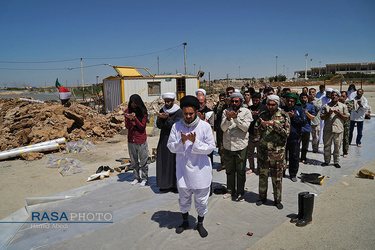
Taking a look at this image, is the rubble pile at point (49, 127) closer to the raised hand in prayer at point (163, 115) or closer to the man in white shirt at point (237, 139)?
the raised hand in prayer at point (163, 115)

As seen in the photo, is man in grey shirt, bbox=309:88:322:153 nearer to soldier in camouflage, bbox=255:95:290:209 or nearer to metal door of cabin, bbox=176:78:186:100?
soldier in camouflage, bbox=255:95:290:209

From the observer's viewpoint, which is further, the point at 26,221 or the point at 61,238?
the point at 26,221

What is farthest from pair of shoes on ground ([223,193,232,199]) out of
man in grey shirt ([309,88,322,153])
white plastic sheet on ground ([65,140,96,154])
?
white plastic sheet on ground ([65,140,96,154])

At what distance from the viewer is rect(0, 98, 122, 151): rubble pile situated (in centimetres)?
859

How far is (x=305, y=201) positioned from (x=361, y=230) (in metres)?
0.78

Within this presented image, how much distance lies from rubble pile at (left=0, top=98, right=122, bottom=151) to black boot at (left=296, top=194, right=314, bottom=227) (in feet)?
26.8

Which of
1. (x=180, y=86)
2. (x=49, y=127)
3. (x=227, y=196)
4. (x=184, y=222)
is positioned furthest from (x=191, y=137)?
(x=180, y=86)

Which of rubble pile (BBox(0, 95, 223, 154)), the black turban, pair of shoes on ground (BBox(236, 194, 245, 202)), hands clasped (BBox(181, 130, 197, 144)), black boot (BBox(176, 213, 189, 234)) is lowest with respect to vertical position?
pair of shoes on ground (BBox(236, 194, 245, 202))

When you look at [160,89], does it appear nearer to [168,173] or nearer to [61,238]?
[168,173]

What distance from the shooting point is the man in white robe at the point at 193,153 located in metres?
3.07

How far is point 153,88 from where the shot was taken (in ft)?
58.3

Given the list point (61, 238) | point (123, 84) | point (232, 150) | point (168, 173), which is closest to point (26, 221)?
point (61, 238)

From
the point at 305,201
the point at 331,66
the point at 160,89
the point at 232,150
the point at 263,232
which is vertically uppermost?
the point at 331,66

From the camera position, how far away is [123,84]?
53.6ft
